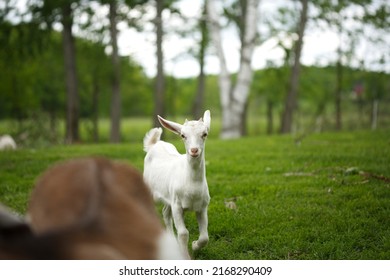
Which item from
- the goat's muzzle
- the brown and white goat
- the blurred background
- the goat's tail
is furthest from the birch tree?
the brown and white goat

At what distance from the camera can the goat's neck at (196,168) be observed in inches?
181

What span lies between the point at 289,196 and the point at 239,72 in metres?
8.65

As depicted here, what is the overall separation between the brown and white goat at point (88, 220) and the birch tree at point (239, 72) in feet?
38.6

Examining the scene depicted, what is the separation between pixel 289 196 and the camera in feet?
21.1

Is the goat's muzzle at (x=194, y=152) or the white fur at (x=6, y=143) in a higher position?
the goat's muzzle at (x=194, y=152)

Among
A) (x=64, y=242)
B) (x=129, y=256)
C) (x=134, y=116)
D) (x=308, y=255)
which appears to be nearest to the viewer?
(x=64, y=242)

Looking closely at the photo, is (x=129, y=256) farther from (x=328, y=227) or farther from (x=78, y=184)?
(x=328, y=227)

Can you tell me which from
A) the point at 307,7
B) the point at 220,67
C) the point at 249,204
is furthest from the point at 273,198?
the point at 307,7

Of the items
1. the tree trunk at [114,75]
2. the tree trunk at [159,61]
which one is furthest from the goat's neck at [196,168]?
the tree trunk at [114,75]

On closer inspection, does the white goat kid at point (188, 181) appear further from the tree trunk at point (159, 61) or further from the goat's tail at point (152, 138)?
the tree trunk at point (159, 61)

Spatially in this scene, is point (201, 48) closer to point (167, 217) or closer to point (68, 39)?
point (68, 39)

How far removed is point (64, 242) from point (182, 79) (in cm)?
3151

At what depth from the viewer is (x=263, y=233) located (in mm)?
5262

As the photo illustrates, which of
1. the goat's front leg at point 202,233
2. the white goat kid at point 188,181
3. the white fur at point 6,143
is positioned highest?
the white goat kid at point 188,181
